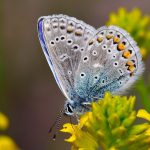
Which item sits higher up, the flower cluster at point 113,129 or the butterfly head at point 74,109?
the butterfly head at point 74,109

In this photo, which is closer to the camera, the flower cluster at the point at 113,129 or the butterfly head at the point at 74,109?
the flower cluster at the point at 113,129

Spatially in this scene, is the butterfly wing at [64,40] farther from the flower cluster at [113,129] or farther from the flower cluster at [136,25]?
the flower cluster at [136,25]

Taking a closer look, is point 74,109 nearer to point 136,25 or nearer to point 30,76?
point 136,25

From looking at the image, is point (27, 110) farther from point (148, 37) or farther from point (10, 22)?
point (148, 37)

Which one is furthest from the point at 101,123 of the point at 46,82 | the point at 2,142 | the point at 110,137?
the point at 46,82

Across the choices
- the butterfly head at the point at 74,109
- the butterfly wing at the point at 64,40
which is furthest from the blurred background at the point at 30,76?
the butterfly head at the point at 74,109

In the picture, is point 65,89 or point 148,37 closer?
point 65,89

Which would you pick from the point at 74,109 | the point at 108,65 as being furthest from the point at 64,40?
the point at 74,109
